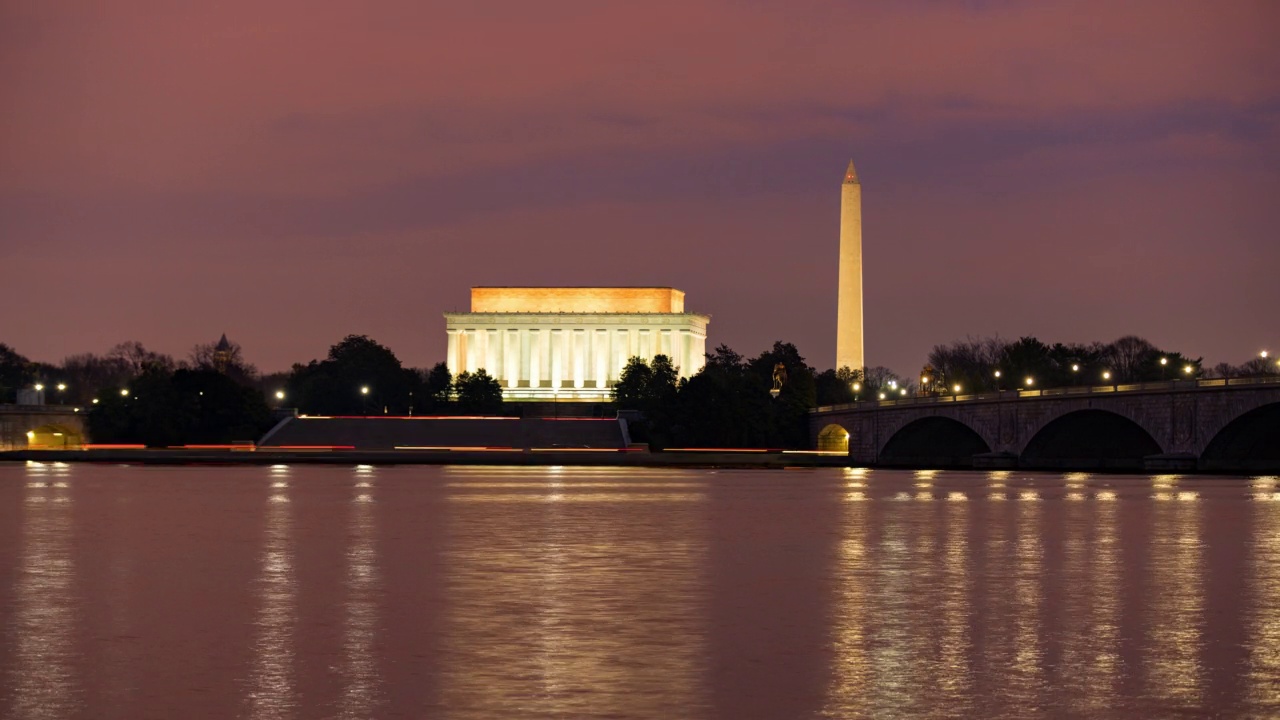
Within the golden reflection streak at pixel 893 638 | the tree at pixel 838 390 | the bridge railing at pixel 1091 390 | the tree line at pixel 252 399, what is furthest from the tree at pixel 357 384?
the golden reflection streak at pixel 893 638

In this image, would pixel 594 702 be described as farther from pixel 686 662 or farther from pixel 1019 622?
pixel 1019 622

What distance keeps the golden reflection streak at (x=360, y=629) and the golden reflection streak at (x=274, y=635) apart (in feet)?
1.82

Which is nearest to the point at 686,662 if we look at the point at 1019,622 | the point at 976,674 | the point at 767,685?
the point at 767,685

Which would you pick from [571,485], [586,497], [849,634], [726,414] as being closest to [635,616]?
[849,634]

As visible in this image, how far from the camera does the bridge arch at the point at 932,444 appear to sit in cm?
12800

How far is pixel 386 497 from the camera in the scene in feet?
196

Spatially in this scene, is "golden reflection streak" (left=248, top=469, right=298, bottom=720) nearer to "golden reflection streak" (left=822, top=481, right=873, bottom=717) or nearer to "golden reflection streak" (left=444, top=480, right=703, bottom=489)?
"golden reflection streak" (left=822, top=481, right=873, bottom=717)

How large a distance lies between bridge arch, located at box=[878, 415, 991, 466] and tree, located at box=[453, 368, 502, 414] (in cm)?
5483

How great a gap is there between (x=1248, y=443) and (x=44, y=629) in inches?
3315

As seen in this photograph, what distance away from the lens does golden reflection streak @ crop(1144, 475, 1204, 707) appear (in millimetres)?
16984

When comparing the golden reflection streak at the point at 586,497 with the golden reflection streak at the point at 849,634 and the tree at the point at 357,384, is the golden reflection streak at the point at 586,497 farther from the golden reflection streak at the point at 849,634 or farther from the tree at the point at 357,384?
the tree at the point at 357,384

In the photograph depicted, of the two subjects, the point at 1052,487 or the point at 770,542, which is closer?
the point at 770,542

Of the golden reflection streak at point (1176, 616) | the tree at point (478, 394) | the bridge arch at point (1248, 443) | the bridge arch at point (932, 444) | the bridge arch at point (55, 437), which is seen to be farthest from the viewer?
the tree at point (478, 394)

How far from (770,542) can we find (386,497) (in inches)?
1013
